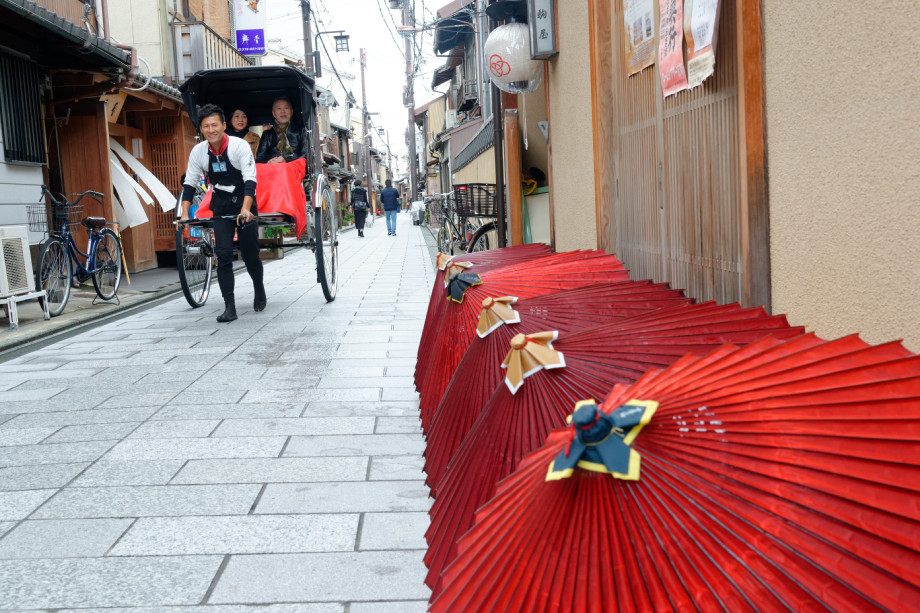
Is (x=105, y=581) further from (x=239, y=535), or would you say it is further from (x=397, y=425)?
(x=397, y=425)

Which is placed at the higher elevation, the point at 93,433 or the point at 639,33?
the point at 639,33

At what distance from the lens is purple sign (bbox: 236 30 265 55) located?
74.0ft

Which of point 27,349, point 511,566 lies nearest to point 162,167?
point 27,349

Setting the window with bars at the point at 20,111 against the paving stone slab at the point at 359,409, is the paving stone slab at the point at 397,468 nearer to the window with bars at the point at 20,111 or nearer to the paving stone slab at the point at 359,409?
the paving stone slab at the point at 359,409

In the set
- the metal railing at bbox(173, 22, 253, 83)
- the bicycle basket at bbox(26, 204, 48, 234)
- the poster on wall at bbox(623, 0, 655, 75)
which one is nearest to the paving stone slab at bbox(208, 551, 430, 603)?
the poster on wall at bbox(623, 0, 655, 75)

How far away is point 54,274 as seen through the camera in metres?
9.64

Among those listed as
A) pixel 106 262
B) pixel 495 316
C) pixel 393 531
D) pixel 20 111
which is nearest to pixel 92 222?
pixel 106 262

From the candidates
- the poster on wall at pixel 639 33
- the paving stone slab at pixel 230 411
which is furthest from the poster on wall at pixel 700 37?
the paving stone slab at pixel 230 411

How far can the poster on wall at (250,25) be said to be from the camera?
22.0 meters

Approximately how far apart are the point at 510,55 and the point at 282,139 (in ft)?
15.5

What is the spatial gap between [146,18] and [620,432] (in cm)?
1964

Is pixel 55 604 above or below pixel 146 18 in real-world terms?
below

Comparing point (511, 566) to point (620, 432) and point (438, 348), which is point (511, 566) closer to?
point (620, 432)

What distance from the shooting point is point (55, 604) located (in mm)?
2625
